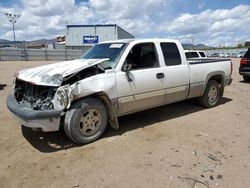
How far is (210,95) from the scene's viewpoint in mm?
6805

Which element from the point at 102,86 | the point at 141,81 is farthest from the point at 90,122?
the point at 141,81

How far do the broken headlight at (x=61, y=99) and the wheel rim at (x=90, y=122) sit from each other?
16.7 inches

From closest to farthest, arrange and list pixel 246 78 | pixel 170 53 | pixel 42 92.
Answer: pixel 42 92 < pixel 170 53 < pixel 246 78

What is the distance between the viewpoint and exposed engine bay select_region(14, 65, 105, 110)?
409cm

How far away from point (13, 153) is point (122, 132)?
6.75ft

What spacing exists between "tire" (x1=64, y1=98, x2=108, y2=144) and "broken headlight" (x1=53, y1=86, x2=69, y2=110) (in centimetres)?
18

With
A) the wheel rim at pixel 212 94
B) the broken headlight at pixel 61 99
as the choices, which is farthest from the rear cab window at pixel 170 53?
the broken headlight at pixel 61 99

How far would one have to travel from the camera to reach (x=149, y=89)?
200 inches

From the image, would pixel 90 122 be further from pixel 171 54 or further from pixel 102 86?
→ pixel 171 54

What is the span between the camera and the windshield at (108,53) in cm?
479

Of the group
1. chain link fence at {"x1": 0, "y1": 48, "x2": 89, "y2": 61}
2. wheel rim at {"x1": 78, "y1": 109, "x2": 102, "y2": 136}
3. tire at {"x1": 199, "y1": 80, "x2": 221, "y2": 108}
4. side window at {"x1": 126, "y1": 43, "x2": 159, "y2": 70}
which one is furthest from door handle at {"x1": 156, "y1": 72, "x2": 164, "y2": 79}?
chain link fence at {"x1": 0, "y1": 48, "x2": 89, "y2": 61}

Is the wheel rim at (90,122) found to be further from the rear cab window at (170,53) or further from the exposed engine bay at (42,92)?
the rear cab window at (170,53)

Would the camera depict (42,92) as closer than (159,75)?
Yes

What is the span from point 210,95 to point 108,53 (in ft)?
10.9
